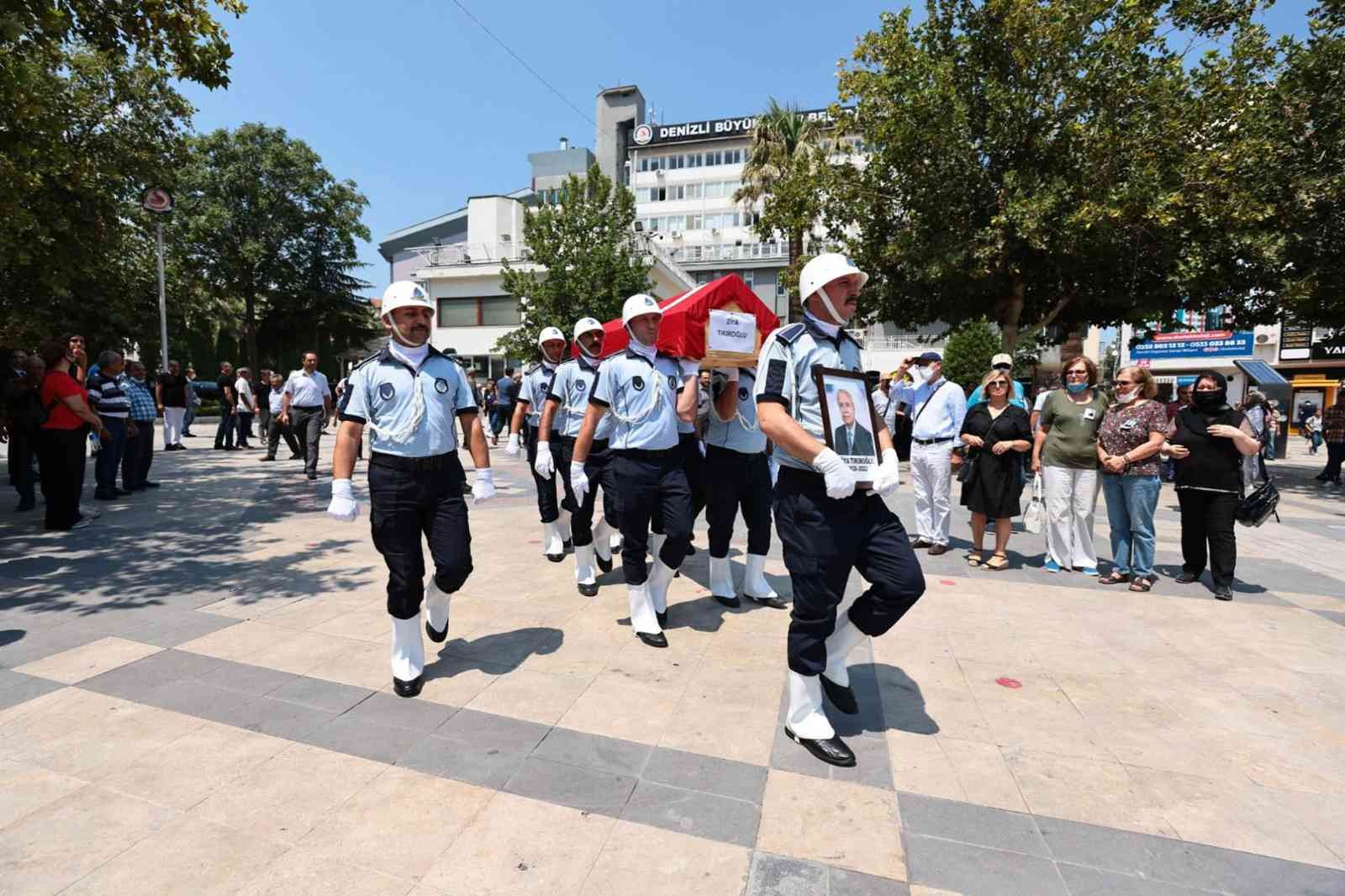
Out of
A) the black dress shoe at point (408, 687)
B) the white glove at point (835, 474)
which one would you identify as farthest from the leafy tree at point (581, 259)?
the white glove at point (835, 474)

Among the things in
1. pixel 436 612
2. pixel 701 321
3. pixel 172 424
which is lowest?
pixel 436 612

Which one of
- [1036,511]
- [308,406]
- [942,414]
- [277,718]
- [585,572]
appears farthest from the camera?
[308,406]

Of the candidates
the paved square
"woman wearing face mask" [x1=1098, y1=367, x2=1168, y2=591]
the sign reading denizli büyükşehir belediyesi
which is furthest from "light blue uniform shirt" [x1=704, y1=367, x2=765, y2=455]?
the sign reading denizli büyükşehir belediyesi

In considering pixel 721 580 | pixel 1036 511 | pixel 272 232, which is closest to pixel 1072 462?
pixel 1036 511

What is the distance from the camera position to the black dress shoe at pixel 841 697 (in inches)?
133

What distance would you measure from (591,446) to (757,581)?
166cm

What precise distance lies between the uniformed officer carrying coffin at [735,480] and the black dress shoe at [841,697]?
169 centimetres

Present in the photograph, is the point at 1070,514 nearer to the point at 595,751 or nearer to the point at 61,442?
the point at 595,751

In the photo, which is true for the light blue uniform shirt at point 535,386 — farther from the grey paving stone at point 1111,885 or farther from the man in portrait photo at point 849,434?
the grey paving stone at point 1111,885

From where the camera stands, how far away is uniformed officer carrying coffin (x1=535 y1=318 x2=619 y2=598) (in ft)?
17.8

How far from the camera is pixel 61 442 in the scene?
7.04m

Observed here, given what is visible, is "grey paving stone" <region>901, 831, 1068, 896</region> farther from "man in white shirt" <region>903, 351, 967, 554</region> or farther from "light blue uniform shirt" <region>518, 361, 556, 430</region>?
"light blue uniform shirt" <region>518, 361, 556, 430</region>

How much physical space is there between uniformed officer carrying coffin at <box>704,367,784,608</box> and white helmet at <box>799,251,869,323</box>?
5.72ft

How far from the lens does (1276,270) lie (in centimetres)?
1355
